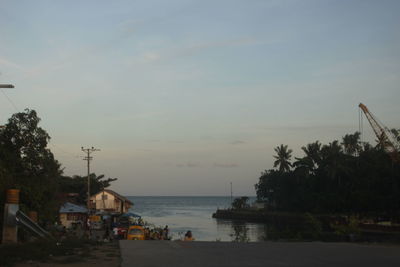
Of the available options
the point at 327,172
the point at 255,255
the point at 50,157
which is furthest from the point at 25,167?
the point at 327,172

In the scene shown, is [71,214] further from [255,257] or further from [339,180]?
[339,180]

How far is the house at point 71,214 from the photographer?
4993 cm

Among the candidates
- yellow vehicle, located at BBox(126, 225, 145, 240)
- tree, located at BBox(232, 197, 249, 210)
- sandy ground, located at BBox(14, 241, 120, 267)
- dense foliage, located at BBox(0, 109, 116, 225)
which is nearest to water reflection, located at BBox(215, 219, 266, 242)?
yellow vehicle, located at BBox(126, 225, 145, 240)

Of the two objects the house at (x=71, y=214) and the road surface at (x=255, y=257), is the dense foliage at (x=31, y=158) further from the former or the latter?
the house at (x=71, y=214)

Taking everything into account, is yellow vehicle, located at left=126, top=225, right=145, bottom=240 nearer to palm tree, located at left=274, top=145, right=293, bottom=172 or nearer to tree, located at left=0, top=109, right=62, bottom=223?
tree, located at left=0, top=109, right=62, bottom=223

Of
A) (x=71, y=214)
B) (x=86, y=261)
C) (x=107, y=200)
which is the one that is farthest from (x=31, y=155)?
(x=107, y=200)

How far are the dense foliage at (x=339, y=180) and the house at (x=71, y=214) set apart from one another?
139 ft

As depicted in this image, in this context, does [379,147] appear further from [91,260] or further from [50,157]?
[91,260]

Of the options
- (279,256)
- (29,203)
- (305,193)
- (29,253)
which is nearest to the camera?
(29,253)

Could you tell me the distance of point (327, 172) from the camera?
86.8 meters

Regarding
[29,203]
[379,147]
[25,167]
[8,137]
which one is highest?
[379,147]

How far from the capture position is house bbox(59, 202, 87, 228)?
164ft

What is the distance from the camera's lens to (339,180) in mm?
87562

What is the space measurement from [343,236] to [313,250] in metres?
11.3
